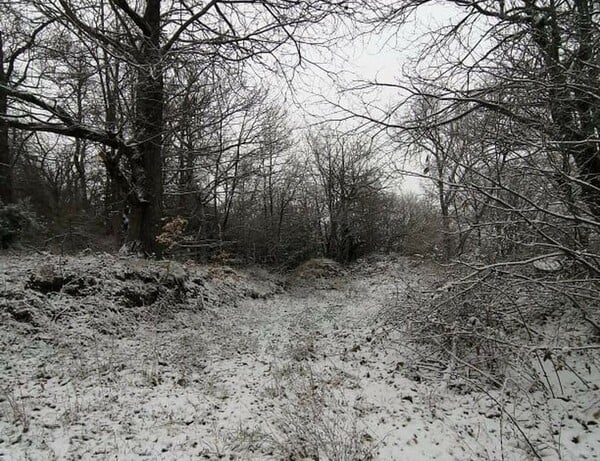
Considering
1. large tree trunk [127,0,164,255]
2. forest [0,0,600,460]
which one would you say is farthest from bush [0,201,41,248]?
large tree trunk [127,0,164,255]

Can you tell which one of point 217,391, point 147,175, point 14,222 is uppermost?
point 147,175

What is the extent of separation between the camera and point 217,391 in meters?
4.15

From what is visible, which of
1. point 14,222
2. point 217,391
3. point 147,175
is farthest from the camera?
point 14,222

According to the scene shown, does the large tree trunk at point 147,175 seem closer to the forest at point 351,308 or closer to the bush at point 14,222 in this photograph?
the forest at point 351,308

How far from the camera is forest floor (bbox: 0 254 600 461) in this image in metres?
3.00

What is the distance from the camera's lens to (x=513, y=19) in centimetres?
481

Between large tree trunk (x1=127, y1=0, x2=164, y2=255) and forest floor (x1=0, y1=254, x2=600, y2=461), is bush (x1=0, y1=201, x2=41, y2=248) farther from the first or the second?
large tree trunk (x1=127, y1=0, x2=164, y2=255)

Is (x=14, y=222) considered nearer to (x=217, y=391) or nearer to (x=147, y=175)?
(x=147, y=175)

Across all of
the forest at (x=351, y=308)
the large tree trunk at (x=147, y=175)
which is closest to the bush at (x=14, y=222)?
the forest at (x=351, y=308)

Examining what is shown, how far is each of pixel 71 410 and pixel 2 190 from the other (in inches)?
379

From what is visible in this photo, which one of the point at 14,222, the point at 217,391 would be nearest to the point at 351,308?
the point at 217,391

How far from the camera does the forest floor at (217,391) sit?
2996mm

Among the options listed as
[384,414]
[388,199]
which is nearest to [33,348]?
[384,414]

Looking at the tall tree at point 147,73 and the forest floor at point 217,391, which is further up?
the tall tree at point 147,73
